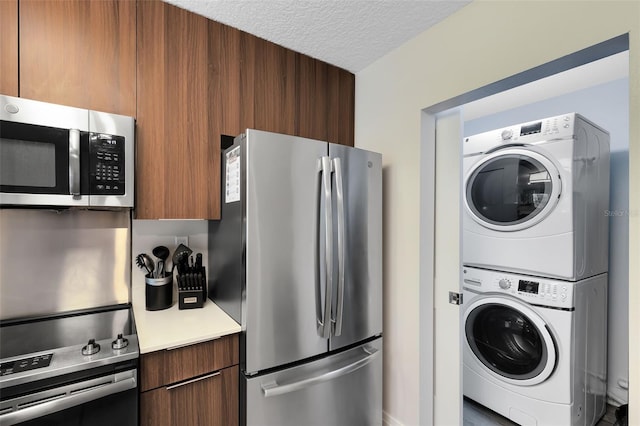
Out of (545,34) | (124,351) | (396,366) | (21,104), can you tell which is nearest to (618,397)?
(396,366)

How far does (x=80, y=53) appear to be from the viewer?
50.3 inches

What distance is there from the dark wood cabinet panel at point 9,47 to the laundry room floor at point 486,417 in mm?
3109

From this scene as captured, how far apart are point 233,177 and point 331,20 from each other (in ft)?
3.30

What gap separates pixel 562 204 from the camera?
1.74 m

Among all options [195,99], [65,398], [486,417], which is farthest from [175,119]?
[486,417]

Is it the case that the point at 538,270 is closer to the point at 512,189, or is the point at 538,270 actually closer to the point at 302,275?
the point at 512,189

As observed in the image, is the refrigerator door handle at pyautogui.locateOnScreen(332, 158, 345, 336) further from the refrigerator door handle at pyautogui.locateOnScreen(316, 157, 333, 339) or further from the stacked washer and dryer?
the stacked washer and dryer

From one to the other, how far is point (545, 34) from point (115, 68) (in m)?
1.87

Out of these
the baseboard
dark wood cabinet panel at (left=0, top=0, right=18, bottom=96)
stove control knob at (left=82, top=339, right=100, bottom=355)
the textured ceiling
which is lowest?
the baseboard

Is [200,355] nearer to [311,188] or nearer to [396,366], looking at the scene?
[311,188]

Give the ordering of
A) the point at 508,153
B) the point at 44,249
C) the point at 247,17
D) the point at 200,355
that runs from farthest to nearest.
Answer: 1. the point at 508,153
2. the point at 247,17
3. the point at 44,249
4. the point at 200,355

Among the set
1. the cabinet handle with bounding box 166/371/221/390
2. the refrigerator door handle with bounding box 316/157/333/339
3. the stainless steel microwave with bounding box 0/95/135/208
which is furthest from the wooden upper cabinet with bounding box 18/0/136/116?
the cabinet handle with bounding box 166/371/221/390

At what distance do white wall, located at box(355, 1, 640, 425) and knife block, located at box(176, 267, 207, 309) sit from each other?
1.15 meters

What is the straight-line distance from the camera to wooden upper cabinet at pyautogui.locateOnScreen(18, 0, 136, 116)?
1.19 meters
